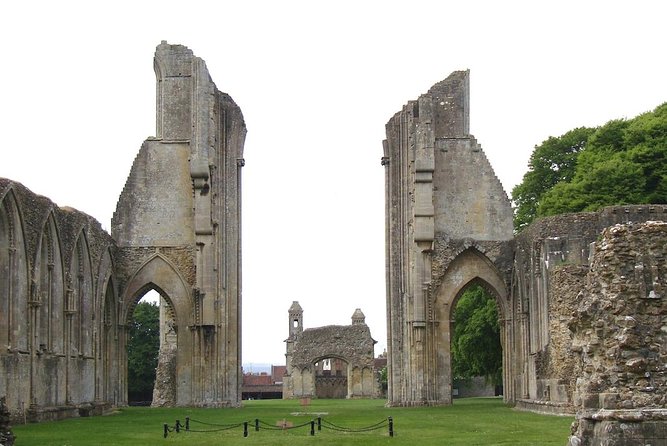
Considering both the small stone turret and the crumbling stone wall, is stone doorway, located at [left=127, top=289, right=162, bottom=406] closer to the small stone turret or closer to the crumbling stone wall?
the small stone turret

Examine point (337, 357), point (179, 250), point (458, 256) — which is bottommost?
point (337, 357)

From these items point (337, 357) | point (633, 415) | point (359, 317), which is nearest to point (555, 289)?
point (633, 415)

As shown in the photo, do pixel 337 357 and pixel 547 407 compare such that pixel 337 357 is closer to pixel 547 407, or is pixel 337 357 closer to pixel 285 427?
pixel 547 407

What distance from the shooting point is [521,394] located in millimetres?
35438

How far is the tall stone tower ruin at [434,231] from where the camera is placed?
121 ft

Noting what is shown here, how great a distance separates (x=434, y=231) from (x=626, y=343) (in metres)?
25.2

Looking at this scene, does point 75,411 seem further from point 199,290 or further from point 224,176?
point 224,176

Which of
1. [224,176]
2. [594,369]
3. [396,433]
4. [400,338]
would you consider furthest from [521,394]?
[594,369]

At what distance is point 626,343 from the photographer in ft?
40.4

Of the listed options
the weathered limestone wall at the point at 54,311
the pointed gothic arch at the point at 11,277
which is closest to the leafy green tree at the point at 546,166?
the weathered limestone wall at the point at 54,311

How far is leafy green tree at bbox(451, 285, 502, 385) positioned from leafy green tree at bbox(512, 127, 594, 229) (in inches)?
144

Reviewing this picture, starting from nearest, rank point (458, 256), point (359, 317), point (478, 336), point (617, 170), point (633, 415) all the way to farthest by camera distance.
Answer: point (633, 415), point (458, 256), point (617, 170), point (478, 336), point (359, 317)

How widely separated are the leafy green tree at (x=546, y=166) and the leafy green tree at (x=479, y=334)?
3.66 meters

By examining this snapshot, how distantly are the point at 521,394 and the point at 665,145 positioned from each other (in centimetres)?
984
